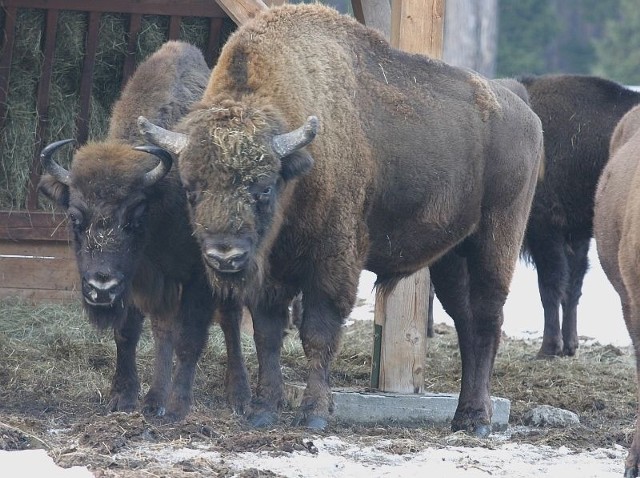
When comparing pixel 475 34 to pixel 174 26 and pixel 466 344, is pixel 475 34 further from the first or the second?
pixel 466 344

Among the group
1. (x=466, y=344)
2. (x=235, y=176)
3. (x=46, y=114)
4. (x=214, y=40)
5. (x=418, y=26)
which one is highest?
(x=214, y=40)

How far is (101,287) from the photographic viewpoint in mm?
6855

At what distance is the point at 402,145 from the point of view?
24.8 feet

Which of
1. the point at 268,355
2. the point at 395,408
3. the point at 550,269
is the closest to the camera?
the point at 268,355

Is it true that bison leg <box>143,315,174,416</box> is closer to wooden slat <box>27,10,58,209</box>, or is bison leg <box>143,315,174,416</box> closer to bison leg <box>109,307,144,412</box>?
bison leg <box>109,307,144,412</box>

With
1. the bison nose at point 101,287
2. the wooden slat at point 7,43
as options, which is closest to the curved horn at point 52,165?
the bison nose at point 101,287

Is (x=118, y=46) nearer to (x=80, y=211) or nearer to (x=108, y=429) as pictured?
(x=80, y=211)

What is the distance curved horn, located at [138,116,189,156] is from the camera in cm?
668

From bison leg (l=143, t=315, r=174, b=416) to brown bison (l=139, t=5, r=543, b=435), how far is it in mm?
580

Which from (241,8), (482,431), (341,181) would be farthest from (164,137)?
(482,431)

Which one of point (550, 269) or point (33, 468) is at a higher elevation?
point (550, 269)

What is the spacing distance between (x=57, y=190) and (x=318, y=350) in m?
1.78

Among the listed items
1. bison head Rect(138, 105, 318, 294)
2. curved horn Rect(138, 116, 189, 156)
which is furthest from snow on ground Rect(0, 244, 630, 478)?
curved horn Rect(138, 116, 189, 156)

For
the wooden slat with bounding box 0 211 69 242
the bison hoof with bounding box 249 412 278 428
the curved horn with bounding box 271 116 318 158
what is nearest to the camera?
the curved horn with bounding box 271 116 318 158
